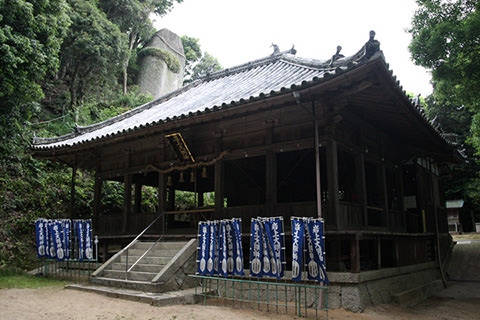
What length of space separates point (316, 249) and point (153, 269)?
15.2ft

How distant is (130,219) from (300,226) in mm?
8088

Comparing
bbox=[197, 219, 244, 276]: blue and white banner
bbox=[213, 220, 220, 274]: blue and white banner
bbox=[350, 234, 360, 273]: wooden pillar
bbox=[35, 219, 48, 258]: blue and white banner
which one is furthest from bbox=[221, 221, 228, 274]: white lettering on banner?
bbox=[35, 219, 48, 258]: blue and white banner

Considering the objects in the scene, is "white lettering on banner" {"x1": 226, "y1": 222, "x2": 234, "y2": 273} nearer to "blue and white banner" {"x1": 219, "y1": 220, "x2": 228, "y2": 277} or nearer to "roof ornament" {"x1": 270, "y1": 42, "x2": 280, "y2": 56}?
"blue and white banner" {"x1": 219, "y1": 220, "x2": 228, "y2": 277}

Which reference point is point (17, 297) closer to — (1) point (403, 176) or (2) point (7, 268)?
(2) point (7, 268)

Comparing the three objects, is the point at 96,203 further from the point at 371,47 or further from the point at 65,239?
the point at 371,47

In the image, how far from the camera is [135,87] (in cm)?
3656

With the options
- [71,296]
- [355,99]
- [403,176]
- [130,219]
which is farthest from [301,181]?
[71,296]

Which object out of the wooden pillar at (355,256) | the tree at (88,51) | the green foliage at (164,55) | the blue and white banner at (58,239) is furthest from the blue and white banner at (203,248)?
the green foliage at (164,55)

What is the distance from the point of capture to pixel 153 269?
9789mm

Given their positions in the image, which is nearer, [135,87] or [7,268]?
[7,268]

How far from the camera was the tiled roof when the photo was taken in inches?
401

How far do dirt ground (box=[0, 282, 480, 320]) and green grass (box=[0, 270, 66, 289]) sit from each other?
0.78 metres

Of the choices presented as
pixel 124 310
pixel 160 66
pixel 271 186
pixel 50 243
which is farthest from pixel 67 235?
pixel 160 66

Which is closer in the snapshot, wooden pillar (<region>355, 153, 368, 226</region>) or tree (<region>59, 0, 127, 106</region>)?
wooden pillar (<region>355, 153, 368, 226</region>)
